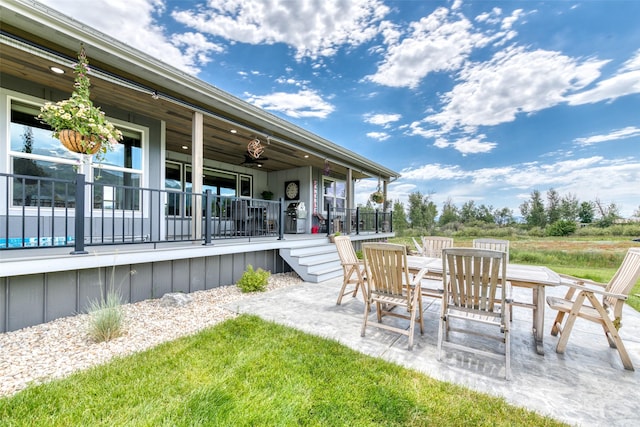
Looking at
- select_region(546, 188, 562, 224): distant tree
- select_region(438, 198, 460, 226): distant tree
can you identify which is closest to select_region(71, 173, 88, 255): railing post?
select_region(438, 198, 460, 226): distant tree

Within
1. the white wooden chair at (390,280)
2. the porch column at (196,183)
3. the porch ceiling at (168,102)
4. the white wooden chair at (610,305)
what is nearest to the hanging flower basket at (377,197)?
the porch ceiling at (168,102)

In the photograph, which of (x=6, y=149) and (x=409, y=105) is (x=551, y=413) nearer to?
(x=6, y=149)

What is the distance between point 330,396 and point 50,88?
257 inches

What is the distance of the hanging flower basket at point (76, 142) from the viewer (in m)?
3.02

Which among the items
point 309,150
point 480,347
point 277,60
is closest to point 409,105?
point 277,60

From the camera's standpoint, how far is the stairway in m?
5.73

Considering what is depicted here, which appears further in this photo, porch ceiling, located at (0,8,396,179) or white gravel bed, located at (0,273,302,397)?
porch ceiling, located at (0,8,396,179)

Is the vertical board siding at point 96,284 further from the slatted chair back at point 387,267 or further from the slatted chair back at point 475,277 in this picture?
the slatted chair back at point 475,277

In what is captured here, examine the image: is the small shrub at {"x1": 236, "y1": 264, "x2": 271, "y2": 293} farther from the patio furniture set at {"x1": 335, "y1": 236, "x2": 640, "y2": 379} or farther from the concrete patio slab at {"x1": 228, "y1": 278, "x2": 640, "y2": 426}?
the patio furniture set at {"x1": 335, "y1": 236, "x2": 640, "y2": 379}

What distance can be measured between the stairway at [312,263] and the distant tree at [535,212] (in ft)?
56.9

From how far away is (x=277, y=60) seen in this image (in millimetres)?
10586

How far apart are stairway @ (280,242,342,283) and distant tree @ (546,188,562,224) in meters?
17.8

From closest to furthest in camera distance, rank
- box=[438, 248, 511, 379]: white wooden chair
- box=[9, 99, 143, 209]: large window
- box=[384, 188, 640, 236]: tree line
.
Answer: box=[438, 248, 511, 379]: white wooden chair
box=[9, 99, 143, 209]: large window
box=[384, 188, 640, 236]: tree line

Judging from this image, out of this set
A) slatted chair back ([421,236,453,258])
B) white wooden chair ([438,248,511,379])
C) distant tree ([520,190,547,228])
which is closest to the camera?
white wooden chair ([438,248,511,379])
